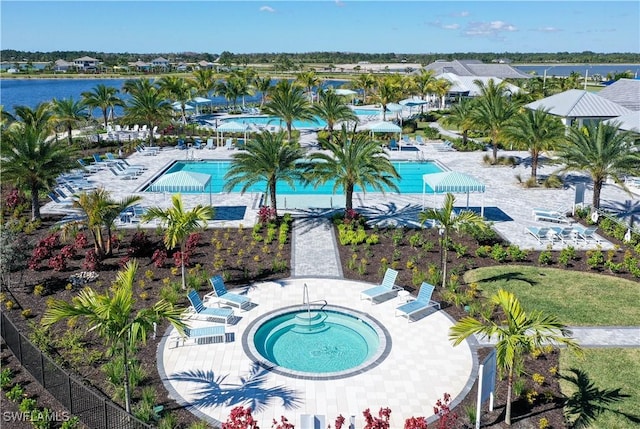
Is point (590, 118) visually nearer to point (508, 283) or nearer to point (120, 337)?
point (508, 283)

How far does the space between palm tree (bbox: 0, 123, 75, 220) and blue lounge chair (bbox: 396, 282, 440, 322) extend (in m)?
14.5

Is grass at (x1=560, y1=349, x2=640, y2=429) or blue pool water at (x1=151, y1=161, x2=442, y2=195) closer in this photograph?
grass at (x1=560, y1=349, x2=640, y2=429)

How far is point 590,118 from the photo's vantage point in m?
34.9

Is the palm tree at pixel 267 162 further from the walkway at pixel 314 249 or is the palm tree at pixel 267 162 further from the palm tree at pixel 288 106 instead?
the palm tree at pixel 288 106

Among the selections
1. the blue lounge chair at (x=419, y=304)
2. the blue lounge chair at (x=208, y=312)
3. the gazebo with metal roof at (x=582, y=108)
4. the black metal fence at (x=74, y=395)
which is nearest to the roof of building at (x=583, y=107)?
the gazebo with metal roof at (x=582, y=108)

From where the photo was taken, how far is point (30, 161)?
2061cm

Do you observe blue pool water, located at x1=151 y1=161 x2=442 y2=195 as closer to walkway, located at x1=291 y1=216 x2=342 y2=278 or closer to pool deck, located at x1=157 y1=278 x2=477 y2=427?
walkway, located at x1=291 y1=216 x2=342 y2=278

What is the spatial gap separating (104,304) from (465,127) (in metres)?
29.2

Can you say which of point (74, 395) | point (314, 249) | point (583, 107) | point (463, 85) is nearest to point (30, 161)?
point (314, 249)

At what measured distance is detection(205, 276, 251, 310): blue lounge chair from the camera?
565 inches

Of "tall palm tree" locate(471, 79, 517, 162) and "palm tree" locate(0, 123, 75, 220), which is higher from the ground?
"tall palm tree" locate(471, 79, 517, 162)

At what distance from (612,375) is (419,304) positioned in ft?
14.9

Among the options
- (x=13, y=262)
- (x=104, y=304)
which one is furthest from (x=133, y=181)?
(x=104, y=304)

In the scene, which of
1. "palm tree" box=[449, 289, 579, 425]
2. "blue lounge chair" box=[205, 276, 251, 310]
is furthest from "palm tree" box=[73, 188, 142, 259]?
"palm tree" box=[449, 289, 579, 425]
